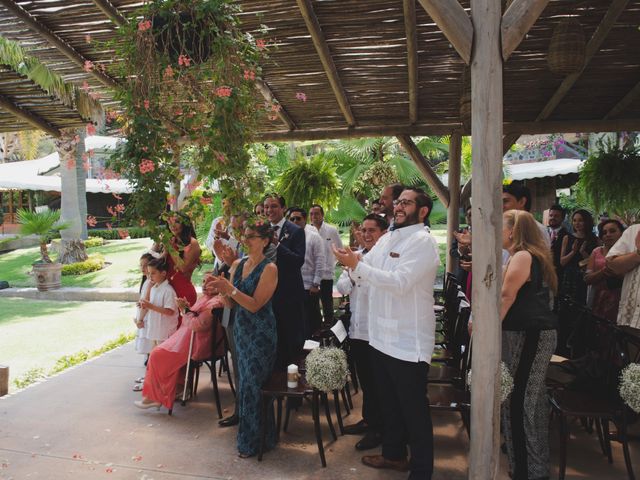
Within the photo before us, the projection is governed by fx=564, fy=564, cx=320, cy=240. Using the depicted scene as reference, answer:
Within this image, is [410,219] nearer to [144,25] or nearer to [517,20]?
[517,20]

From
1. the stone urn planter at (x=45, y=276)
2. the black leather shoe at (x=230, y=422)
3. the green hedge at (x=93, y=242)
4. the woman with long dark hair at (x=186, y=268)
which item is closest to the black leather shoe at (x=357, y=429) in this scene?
the black leather shoe at (x=230, y=422)

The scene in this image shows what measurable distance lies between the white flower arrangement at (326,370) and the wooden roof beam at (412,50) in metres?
3.49

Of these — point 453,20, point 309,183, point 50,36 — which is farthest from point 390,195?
point 309,183

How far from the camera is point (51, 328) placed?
424 inches

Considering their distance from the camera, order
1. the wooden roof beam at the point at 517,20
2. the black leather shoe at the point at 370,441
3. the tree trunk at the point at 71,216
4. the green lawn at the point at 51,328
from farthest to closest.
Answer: the tree trunk at the point at 71,216 → the green lawn at the point at 51,328 → the black leather shoe at the point at 370,441 → the wooden roof beam at the point at 517,20

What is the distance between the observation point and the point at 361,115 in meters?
8.45

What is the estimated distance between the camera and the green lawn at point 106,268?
16.5m

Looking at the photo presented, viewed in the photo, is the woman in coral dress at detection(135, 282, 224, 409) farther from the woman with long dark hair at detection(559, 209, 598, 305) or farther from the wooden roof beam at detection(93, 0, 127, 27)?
the woman with long dark hair at detection(559, 209, 598, 305)

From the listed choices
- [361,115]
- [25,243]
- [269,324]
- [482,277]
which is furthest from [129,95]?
[25,243]

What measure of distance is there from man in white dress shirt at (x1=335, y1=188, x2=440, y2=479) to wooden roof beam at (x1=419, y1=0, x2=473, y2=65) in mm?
1002

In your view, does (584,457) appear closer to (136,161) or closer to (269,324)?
(269,324)

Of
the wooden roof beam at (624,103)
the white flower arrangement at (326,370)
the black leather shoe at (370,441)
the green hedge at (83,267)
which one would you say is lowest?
the black leather shoe at (370,441)

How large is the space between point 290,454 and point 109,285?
13176 millimetres

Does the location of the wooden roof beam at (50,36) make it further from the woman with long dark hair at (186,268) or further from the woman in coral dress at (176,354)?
the woman in coral dress at (176,354)
